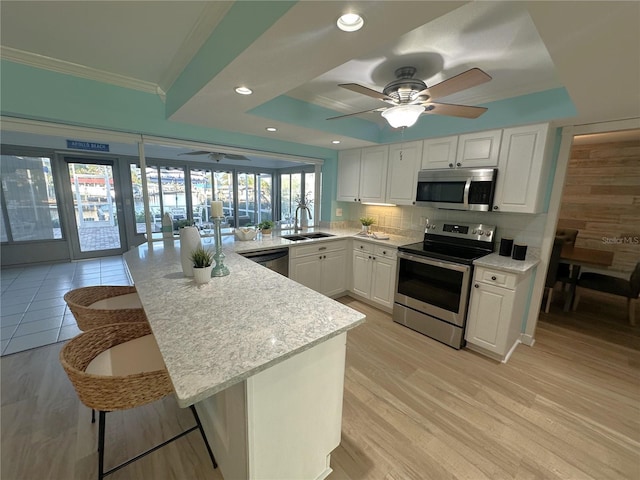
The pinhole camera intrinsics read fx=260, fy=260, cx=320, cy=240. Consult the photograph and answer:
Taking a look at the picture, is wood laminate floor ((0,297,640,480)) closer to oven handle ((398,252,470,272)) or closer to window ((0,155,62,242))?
oven handle ((398,252,470,272))

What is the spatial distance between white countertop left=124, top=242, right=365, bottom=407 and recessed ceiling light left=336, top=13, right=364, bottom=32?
1246mm

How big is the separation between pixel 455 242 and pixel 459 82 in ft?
6.73

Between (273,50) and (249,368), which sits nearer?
(249,368)

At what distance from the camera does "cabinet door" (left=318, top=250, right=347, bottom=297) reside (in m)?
3.47

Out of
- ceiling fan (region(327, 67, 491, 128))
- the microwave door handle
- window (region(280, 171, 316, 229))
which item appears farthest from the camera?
window (region(280, 171, 316, 229))

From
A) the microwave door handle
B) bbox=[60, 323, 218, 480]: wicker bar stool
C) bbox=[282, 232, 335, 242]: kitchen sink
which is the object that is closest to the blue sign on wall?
bbox=[282, 232, 335, 242]: kitchen sink

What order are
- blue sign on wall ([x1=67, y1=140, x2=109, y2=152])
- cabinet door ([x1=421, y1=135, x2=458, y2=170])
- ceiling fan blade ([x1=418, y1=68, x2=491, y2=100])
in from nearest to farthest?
ceiling fan blade ([x1=418, y1=68, x2=491, y2=100]) → cabinet door ([x1=421, y1=135, x2=458, y2=170]) → blue sign on wall ([x1=67, y1=140, x2=109, y2=152])

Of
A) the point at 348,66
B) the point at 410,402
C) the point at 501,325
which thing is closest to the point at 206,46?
the point at 348,66

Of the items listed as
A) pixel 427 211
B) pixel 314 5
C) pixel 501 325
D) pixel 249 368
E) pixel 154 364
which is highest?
pixel 314 5

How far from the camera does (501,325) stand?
2375 millimetres

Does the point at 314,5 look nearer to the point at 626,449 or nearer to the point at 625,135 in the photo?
the point at 626,449

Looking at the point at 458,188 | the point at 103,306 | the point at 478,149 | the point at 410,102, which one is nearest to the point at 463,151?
the point at 478,149

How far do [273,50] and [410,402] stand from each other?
241 centimetres

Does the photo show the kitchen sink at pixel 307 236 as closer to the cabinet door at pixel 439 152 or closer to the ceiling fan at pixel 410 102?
Answer: the cabinet door at pixel 439 152
